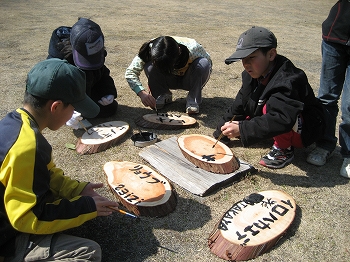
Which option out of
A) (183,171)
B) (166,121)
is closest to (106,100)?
(166,121)

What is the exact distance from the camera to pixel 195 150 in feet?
9.36

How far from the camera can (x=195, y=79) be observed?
3768mm

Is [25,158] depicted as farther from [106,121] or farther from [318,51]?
[318,51]

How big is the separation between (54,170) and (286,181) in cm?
174

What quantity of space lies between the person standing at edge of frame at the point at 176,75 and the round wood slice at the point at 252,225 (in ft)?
5.19

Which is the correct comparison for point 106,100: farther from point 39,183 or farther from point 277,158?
point 39,183

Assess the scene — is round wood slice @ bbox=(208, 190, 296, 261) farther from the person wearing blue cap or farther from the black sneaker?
the person wearing blue cap

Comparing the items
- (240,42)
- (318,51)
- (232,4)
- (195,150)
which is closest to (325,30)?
(240,42)

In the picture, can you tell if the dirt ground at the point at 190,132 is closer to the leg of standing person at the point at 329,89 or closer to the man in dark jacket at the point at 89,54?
the leg of standing person at the point at 329,89

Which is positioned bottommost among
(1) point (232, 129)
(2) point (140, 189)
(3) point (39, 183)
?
(2) point (140, 189)

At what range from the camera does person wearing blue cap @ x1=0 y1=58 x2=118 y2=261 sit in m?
1.57

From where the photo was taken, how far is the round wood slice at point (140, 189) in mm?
2232

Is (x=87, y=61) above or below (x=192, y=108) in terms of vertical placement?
above

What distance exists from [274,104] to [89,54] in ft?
5.72
